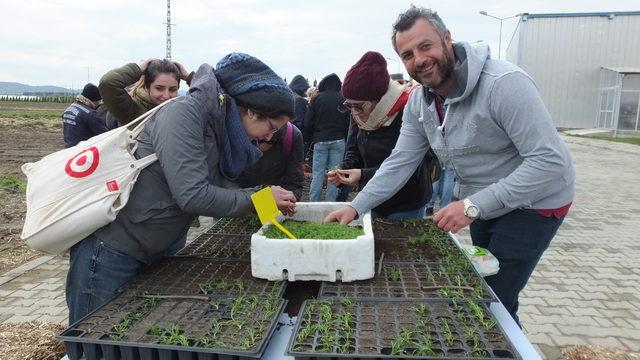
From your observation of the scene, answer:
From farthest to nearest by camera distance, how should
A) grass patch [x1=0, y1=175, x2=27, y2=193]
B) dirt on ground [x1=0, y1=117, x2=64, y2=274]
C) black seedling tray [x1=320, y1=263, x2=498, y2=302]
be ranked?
grass patch [x1=0, y1=175, x2=27, y2=193] < dirt on ground [x1=0, y1=117, x2=64, y2=274] < black seedling tray [x1=320, y1=263, x2=498, y2=302]

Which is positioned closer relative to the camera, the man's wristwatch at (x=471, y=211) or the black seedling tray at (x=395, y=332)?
the black seedling tray at (x=395, y=332)

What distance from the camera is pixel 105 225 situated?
1.63 m

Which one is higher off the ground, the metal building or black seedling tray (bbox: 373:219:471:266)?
the metal building

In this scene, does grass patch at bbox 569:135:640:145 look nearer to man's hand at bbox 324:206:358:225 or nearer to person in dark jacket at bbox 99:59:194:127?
person in dark jacket at bbox 99:59:194:127

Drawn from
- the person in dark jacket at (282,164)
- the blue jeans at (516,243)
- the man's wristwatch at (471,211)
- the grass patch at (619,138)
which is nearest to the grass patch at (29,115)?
the grass patch at (619,138)

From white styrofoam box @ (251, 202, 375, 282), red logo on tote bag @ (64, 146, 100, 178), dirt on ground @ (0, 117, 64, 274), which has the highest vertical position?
red logo on tote bag @ (64, 146, 100, 178)

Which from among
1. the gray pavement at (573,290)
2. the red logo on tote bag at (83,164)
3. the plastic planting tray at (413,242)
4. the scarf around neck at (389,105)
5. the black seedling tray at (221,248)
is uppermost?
the scarf around neck at (389,105)

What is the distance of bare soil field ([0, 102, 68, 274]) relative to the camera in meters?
5.16

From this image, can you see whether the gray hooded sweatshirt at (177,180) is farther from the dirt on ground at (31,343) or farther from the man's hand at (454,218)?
the dirt on ground at (31,343)

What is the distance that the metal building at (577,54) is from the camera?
24.9 m

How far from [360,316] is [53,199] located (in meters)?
1.02

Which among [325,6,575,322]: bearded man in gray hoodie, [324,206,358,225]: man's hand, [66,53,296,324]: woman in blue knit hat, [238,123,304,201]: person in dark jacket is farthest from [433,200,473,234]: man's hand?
[238,123,304,201]: person in dark jacket

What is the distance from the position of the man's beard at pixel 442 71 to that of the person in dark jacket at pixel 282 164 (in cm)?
122

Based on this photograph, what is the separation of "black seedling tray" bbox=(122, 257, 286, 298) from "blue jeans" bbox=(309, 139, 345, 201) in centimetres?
469
